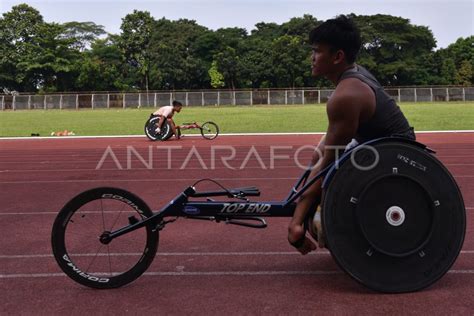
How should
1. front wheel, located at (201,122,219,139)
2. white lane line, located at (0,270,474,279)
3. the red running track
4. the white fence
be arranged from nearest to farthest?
1. the red running track
2. white lane line, located at (0,270,474,279)
3. front wheel, located at (201,122,219,139)
4. the white fence

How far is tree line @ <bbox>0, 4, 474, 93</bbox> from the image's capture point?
68500 mm

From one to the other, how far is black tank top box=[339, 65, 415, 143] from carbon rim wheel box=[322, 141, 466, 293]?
0.51ft

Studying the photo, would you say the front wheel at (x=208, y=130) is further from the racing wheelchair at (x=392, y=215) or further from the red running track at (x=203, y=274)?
the racing wheelchair at (x=392, y=215)

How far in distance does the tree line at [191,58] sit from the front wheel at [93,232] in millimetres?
62874

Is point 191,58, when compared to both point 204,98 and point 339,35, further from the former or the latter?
point 339,35

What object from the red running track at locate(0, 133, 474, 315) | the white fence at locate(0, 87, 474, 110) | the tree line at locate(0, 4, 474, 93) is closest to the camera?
the red running track at locate(0, 133, 474, 315)

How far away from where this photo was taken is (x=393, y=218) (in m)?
3.31

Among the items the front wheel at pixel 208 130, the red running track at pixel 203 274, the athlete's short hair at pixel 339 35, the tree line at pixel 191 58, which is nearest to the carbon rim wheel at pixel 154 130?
the front wheel at pixel 208 130

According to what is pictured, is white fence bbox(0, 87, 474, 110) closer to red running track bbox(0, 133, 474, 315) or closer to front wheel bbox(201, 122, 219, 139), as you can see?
front wheel bbox(201, 122, 219, 139)

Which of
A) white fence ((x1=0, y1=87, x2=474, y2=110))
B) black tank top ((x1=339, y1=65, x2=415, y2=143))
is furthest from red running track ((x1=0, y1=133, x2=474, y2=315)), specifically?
white fence ((x1=0, y1=87, x2=474, y2=110))

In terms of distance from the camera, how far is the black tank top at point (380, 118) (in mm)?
3369

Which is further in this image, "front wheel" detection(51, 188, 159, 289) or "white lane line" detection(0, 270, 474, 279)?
"white lane line" detection(0, 270, 474, 279)

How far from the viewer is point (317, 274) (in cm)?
384

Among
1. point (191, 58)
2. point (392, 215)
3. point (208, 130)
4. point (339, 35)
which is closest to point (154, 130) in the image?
point (208, 130)
